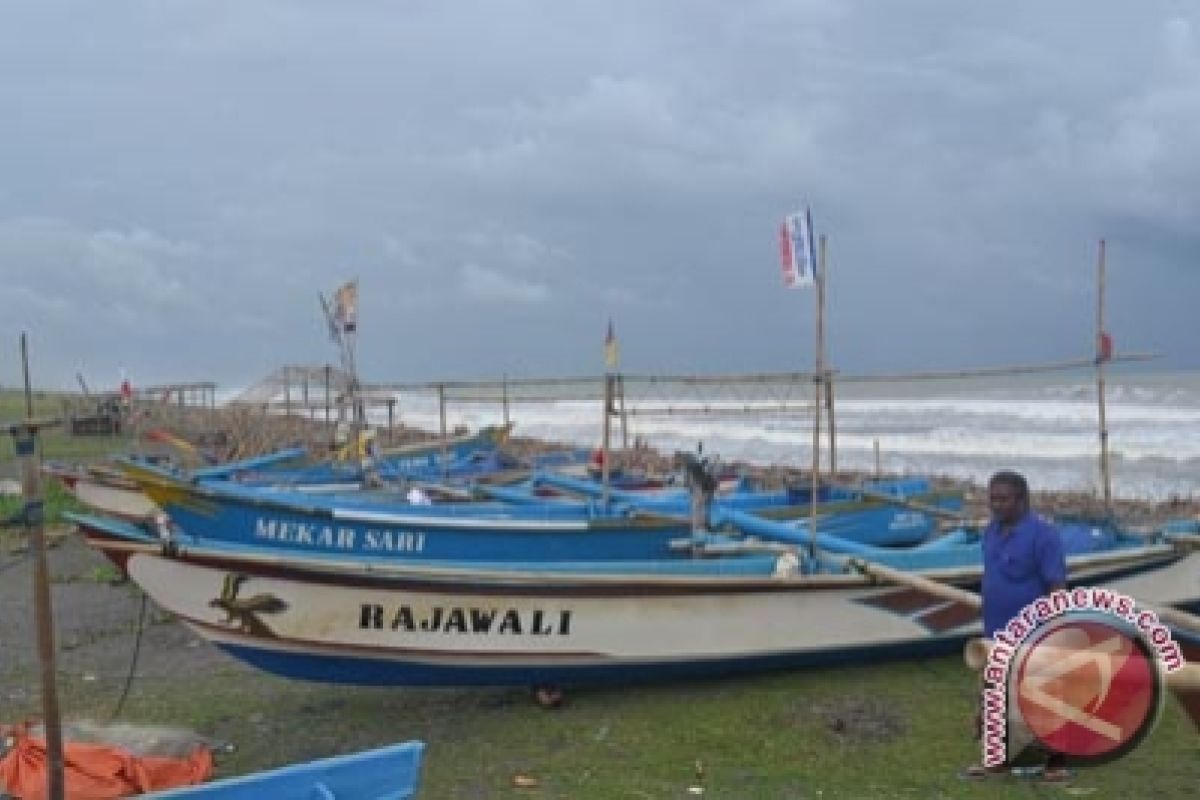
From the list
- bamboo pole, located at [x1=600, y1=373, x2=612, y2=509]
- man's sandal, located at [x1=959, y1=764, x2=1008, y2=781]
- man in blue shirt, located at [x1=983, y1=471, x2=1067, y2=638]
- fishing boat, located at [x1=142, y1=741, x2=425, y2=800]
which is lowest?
man's sandal, located at [x1=959, y1=764, x2=1008, y2=781]

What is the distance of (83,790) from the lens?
219 inches

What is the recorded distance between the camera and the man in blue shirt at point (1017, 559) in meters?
6.20

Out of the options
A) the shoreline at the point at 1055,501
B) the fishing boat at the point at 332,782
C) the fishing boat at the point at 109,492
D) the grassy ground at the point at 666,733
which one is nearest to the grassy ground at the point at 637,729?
the grassy ground at the point at 666,733

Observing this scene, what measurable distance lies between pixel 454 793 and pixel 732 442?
31765 mm

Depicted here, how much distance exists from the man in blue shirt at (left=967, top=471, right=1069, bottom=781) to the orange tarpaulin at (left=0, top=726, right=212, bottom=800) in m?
3.83

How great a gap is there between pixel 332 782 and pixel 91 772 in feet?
5.25

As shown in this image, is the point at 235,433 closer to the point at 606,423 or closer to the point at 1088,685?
the point at 606,423


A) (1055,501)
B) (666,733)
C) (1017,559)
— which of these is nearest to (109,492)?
(666,733)

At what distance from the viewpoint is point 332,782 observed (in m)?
4.69

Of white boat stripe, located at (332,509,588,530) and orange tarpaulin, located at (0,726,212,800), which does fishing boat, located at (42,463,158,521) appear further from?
orange tarpaulin, located at (0,726,212,800)

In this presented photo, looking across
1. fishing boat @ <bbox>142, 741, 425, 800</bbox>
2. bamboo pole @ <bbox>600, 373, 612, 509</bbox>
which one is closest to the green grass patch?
fishing boat @ <bbox>142, 741, 425, 800</bbox>

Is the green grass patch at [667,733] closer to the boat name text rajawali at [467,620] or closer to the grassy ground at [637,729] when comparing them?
the grassy ground at [637,729]

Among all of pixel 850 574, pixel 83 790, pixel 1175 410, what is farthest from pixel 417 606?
pixel 1175 410

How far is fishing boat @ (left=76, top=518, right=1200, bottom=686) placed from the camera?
709cm
